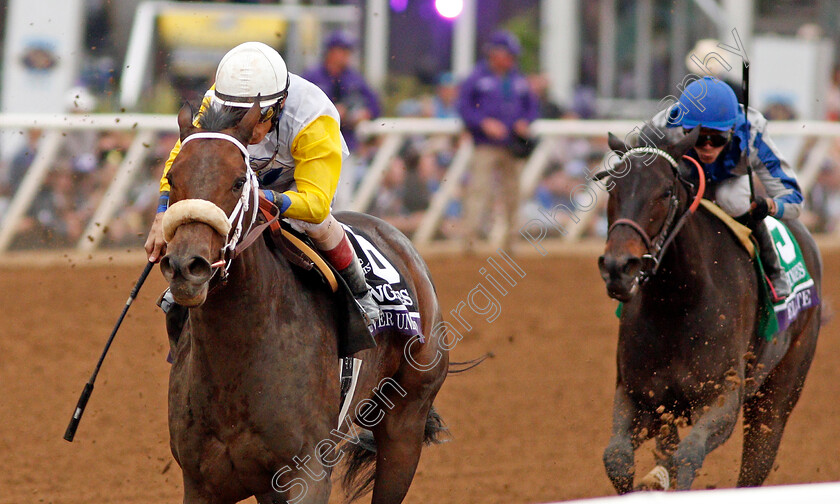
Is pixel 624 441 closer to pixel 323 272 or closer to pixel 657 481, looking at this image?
pixel 657 481

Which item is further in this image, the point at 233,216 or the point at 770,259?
the point at 770,259

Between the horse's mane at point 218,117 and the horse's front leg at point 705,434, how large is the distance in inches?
88.2

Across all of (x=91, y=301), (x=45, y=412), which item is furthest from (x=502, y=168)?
(x=45, y=412)

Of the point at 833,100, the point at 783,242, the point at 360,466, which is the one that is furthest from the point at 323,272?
the point at 833,100

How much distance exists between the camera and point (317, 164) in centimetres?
361

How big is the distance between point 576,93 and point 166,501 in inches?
538

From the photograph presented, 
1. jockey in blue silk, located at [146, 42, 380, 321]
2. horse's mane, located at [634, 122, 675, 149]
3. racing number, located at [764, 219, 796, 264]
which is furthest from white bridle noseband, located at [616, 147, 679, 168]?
jockey in blue silk, located at [146, 42, 380, 321]

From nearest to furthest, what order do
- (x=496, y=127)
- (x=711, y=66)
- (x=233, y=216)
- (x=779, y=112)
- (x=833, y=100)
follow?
1. (x=233, y=216)
2. (x=711, y=66)
3. (x=496, y=127)
4. (x=779, y=112)
5. (x=833, y=100)

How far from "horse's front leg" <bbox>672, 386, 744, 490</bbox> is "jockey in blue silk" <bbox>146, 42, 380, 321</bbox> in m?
1.41

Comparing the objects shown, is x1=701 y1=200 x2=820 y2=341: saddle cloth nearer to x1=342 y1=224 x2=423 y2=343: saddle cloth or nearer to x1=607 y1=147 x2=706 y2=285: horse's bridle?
x1=607 y1=147 x2=706 y2=285: horse's bridle

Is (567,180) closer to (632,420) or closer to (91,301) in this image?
(91,301)

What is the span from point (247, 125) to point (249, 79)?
200 mm

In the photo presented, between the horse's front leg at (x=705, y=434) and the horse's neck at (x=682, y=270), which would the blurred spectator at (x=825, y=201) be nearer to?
the horse's neck at (x=682, y=270)

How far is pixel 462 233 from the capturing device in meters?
12.7
